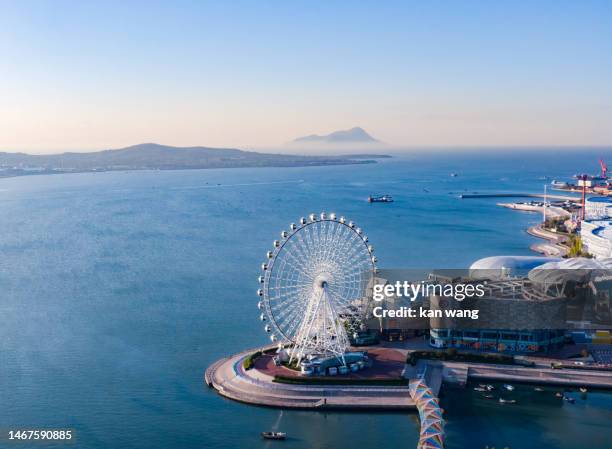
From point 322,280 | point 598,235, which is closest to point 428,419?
point 322,280

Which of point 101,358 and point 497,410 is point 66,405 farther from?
point 497,410

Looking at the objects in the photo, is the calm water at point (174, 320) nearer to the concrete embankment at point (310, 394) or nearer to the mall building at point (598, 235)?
the concrete embankment at point (310, 394)

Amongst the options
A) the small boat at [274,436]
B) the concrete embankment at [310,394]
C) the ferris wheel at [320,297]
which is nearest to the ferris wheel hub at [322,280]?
the ferris wheel at [320,297]

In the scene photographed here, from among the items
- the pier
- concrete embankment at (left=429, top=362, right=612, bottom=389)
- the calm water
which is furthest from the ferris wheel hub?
the pier

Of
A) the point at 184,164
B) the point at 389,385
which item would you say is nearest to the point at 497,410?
the point at 389,385

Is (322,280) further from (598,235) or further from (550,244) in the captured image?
(550,244)

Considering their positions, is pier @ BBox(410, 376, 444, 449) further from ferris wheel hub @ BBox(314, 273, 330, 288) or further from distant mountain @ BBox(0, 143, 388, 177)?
distant mountain @ BBox(0, 143, 388, 177)
